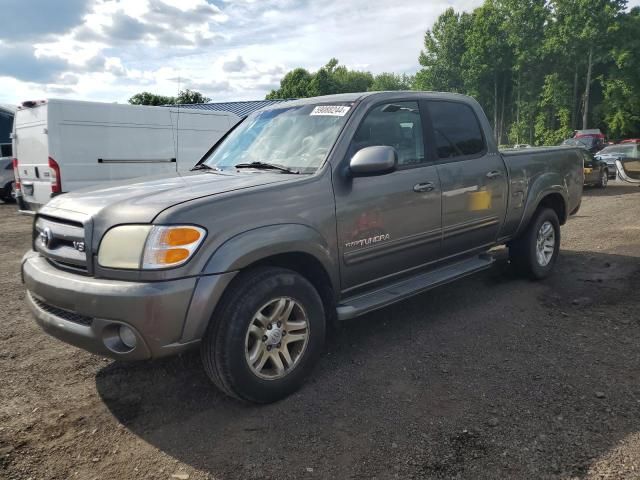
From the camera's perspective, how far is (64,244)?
2.94 metres

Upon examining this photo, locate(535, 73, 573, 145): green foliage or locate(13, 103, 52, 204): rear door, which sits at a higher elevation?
locate(535, 73, 573, 145): green foliage

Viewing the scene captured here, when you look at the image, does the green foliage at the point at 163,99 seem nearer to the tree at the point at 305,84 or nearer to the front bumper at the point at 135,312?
the tree at the point at 305,84

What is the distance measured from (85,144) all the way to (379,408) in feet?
26.6

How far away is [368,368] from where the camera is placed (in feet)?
11.4

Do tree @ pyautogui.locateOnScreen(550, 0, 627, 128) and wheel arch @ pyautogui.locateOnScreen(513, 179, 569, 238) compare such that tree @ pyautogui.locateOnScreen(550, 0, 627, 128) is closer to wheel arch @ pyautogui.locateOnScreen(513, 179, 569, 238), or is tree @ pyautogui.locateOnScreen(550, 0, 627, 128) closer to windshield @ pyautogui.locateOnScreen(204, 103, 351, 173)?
wheel arch @ pyautogui.locateOnScreen(513, 179, 569, 238)

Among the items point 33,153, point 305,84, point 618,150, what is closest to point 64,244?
point 33,153

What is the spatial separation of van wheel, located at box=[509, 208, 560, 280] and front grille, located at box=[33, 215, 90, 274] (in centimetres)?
424

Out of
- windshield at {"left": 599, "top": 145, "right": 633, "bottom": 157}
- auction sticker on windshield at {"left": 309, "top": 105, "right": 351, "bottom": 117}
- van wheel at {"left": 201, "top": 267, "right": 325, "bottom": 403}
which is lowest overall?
van wheel at {"left": 201, "top": 267, "right": 325, "bottom": 403}

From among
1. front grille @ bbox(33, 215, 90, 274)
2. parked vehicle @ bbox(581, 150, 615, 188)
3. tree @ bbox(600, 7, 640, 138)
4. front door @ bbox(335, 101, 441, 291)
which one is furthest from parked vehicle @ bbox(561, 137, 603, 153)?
front grille @ bbox(33, 215, 90, 274)

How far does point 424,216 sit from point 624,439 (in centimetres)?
196

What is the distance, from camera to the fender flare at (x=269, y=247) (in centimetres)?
270

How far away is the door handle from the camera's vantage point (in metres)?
3.82

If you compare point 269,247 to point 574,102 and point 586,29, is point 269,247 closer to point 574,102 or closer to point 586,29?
point 586,29

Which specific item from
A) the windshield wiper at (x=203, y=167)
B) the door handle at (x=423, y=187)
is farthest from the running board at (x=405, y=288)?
the windshield wiper at (x=203, y=167)
